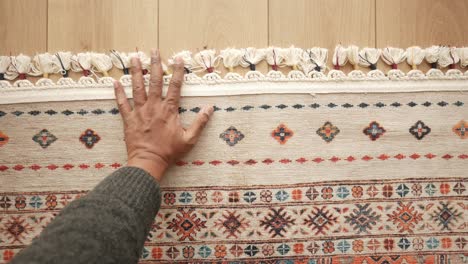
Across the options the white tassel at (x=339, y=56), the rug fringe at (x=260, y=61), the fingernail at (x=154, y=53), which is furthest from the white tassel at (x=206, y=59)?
the white tassel at (x=339, y=56)

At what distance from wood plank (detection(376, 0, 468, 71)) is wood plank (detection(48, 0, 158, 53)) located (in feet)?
2.15

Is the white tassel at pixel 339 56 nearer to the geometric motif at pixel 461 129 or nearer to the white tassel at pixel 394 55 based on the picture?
the white tassel at pixel 394 55

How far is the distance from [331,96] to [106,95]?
0.62 meters

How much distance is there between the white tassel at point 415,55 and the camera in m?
0.93

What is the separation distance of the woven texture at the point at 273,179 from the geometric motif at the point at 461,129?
0.27 feet

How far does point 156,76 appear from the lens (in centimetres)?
89

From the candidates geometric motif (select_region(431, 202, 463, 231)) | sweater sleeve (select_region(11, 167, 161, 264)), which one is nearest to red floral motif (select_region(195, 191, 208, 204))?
sweater sleeve (select_region(11, 167, 161, 264))

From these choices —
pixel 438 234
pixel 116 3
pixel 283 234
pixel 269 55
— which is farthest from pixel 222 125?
pixel 438 234

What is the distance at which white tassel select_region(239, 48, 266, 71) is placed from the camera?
Result: 0.92 m

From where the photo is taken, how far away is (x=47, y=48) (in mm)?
938

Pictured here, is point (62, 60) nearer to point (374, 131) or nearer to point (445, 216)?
point (374, 131)

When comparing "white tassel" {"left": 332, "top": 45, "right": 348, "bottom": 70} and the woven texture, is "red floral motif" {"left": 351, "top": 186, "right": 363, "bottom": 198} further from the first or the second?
"white tassel" {"left": 332, "top": 45, "right": 348, "bottom": 70}

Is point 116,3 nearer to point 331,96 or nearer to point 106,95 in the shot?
point 106,95

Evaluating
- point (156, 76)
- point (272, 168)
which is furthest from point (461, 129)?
point (156, 76)
